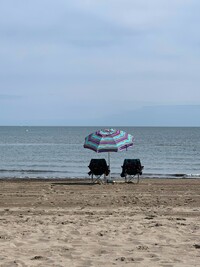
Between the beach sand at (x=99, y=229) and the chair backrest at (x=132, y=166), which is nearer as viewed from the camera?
the beach sand at (x=99, y=229)

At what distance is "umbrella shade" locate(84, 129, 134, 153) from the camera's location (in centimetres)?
1728

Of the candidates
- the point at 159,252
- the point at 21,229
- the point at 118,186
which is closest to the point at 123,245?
the point at 159,252

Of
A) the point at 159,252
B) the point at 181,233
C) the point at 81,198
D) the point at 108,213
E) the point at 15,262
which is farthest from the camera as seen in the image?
the point at 81,198

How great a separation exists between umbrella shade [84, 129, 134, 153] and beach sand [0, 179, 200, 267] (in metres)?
2.87

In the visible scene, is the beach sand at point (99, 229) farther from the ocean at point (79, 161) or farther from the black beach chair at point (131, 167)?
the ocean at point (79, 161)

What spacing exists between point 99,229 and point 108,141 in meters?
9.16

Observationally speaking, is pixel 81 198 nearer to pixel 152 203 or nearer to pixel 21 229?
pixel 152 203

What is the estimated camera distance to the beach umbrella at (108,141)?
56.7 ft

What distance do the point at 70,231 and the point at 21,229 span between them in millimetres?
860

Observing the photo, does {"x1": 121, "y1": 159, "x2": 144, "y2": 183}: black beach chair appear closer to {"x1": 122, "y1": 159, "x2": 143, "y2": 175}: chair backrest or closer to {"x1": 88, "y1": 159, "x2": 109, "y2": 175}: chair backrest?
{"x1": 122, "y1": 159, "x2": 143, "y2": 175}: chair backrest

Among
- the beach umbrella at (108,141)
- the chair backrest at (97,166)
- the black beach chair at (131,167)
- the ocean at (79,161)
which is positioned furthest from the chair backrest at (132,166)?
the ocean at (79,161)

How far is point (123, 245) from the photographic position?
7.18 metres

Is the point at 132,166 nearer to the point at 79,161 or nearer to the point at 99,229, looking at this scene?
the point at 99,229

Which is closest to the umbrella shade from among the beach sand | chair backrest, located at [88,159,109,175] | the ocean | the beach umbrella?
the beach umbrella
